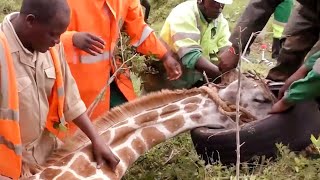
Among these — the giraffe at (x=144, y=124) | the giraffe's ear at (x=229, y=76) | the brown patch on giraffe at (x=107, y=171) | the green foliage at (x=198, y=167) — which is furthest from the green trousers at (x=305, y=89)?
the brown patch on giraffe at (x=107, y=171)

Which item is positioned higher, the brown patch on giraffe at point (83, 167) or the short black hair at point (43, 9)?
the short black hair at point (43, 9)

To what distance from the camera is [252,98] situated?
394 centimetres

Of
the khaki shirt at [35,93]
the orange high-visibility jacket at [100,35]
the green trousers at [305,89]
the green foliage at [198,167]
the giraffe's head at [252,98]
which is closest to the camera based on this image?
the khaki shirt at [35,93]

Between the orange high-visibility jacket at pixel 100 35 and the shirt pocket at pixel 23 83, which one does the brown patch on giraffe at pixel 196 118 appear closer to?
the orange high-visibility jacket at pixel 100 35

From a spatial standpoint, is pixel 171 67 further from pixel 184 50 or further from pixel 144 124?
pixel 144 124

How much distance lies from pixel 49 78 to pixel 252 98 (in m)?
1.28

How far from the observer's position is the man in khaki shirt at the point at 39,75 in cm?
297

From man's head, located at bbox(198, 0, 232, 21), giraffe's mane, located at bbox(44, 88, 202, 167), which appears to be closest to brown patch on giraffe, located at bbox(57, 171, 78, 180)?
giraffe's mane, located at bbox(44, 88, 202, 167)

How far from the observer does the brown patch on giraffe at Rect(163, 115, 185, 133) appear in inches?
148

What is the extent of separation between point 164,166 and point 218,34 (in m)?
1.27

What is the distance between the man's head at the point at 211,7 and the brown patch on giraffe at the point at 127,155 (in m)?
1.43

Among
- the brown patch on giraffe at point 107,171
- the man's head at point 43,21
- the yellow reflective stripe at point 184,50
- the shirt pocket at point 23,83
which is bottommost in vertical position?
the brown patch on giraffe at point 107,171

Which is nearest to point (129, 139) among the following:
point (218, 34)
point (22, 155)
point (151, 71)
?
point (22, 155)

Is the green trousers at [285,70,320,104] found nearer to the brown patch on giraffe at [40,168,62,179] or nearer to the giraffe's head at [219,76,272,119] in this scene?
the giraffe's head at [219,76,272,119]
